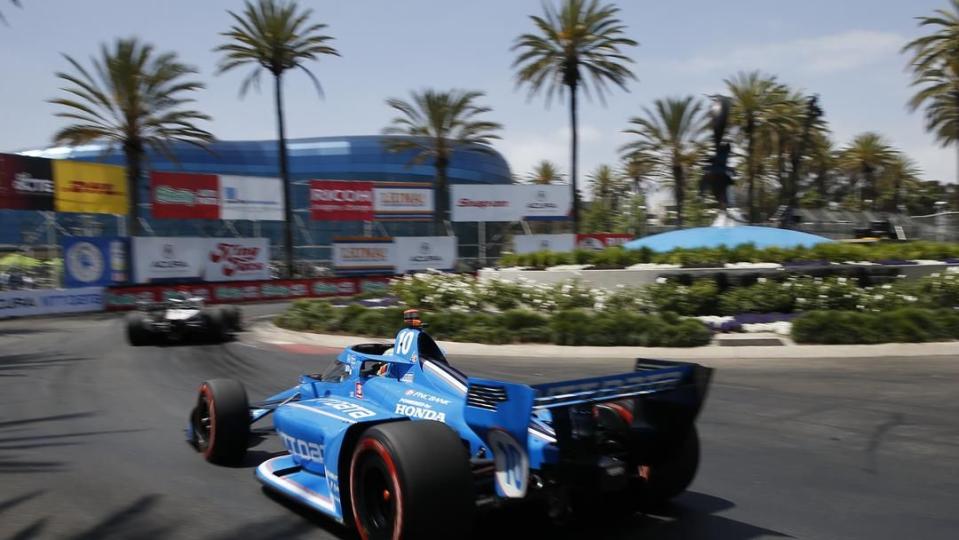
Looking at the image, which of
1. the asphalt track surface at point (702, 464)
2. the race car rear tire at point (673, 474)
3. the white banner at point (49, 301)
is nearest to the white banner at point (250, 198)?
the white banner at point (49, 301)

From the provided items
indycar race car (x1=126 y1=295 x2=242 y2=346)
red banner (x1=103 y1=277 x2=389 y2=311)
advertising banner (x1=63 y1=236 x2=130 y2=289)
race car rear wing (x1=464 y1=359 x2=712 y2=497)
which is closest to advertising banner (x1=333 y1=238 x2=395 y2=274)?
red banner (x1=103 y1=277 x2=389 y2=311)

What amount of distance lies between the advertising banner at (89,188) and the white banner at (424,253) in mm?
14422

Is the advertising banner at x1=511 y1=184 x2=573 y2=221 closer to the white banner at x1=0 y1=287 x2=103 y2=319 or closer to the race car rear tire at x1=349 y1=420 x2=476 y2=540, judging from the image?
the white banner at x1=0 y1=287 x2=103 y2=319

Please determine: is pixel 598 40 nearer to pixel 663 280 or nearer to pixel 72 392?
pixel 663 280

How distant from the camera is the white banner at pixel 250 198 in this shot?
42.2m

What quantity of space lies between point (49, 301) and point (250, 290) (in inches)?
338

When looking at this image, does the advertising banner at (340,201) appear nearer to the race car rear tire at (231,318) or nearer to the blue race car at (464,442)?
the race car rear tire at (231,318)

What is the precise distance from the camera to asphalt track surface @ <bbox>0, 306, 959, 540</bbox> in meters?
5.65

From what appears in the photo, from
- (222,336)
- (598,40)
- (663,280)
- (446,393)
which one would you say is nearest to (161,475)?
(446,393)

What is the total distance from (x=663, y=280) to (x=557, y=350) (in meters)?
5.47

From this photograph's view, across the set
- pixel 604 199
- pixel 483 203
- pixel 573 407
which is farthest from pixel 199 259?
pixel 604 199

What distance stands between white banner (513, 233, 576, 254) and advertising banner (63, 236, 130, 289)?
72.6 feet

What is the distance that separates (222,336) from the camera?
19.2m

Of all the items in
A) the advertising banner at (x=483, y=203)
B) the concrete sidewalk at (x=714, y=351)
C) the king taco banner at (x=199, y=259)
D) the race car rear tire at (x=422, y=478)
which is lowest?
the concrete sidewalk at (x=714, y=351)
